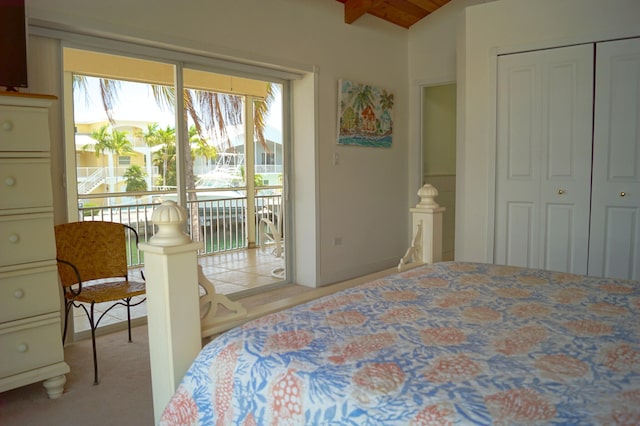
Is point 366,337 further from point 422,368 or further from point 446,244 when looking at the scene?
point 446,244

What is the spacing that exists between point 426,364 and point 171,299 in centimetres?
68

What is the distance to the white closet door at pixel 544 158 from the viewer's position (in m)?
3.89

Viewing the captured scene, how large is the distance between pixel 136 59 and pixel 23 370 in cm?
217

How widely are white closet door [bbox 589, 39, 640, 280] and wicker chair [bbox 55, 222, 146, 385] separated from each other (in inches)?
129

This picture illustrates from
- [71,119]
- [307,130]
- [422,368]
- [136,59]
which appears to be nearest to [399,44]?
[307,130]

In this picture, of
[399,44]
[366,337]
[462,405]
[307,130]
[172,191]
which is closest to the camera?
[462,405]

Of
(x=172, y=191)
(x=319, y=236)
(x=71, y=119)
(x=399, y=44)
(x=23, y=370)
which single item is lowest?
(x=23, y=370)

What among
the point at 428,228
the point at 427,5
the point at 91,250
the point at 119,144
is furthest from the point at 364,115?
the point at 91,250

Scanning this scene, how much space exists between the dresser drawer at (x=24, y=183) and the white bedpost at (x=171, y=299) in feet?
4.28

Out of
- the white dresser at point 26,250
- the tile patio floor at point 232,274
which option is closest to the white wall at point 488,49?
the tile patio floor at point 232,274

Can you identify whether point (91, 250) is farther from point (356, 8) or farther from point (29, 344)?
point (356, 8)

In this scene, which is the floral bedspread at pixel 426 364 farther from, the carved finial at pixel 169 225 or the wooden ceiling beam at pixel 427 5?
the wooden ceiling beam at pixel 427 5

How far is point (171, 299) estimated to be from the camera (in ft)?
4.48

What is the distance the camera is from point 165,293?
1364mm
